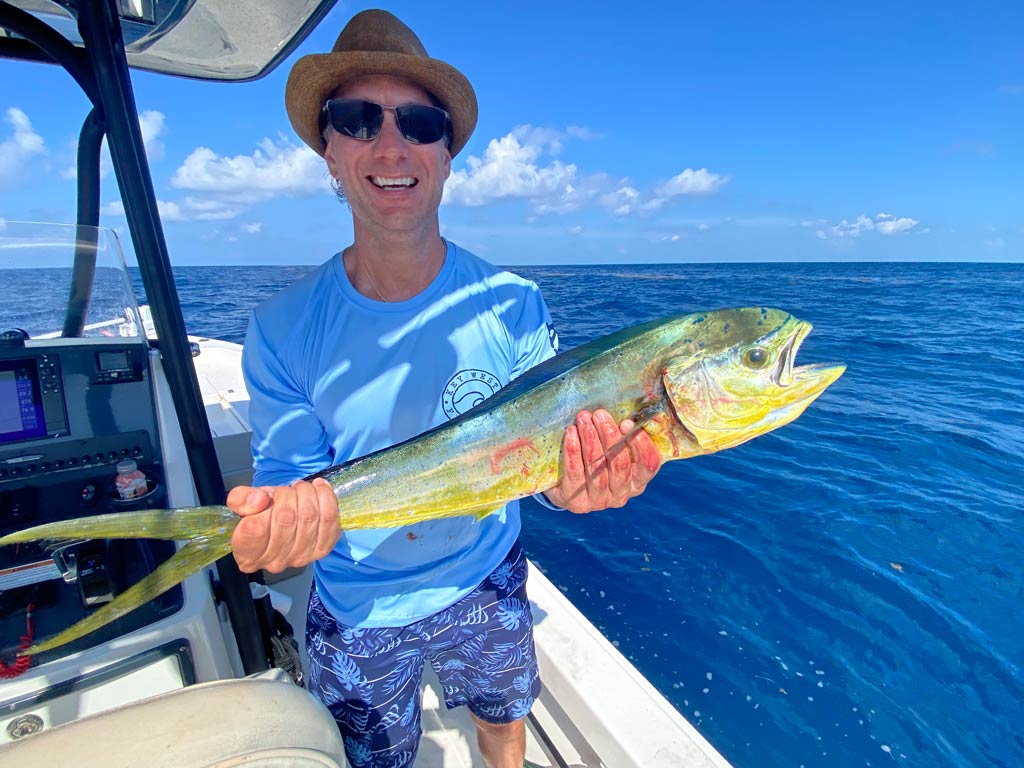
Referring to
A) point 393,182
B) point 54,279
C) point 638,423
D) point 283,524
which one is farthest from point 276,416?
point 54,279

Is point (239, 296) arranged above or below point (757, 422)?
below

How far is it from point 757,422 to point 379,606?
4.55 feet

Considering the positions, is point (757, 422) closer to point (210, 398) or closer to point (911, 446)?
point (210, 398)

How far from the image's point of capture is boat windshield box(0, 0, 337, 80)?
2.23 m

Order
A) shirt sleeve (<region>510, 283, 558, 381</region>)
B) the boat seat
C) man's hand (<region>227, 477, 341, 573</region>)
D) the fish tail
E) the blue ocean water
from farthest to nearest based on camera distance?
the blue ocean water, shirt sleeve (<region>510, 283, 558, 381</region>), man's hand (<region>227, 477, 341, 573</region>), the fish tail, the boat seat

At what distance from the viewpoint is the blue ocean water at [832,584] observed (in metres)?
3.55

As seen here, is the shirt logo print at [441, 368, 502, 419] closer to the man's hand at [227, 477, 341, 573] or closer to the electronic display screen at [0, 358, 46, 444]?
the man's hand at [227, 477, 341, 573]

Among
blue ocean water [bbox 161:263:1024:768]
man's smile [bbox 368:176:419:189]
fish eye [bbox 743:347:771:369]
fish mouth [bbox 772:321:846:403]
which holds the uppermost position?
man's smile [bbox 368:176:419:189]

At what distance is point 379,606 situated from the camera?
6.03 feet

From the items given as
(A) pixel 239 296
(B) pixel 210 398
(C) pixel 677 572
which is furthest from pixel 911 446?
(A) pixel 239 296

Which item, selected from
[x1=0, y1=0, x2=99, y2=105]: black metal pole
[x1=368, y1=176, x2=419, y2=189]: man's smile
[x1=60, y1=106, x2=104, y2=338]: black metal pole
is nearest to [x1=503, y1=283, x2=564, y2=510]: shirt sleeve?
[x1=368, y1=176, x2=419, y2=189]: man's smile

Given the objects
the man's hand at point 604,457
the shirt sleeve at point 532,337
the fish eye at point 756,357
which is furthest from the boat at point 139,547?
the fish eye at point 756,357

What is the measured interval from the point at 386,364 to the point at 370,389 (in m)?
0.10

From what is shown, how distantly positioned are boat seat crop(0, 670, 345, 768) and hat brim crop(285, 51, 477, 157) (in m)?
1.86
